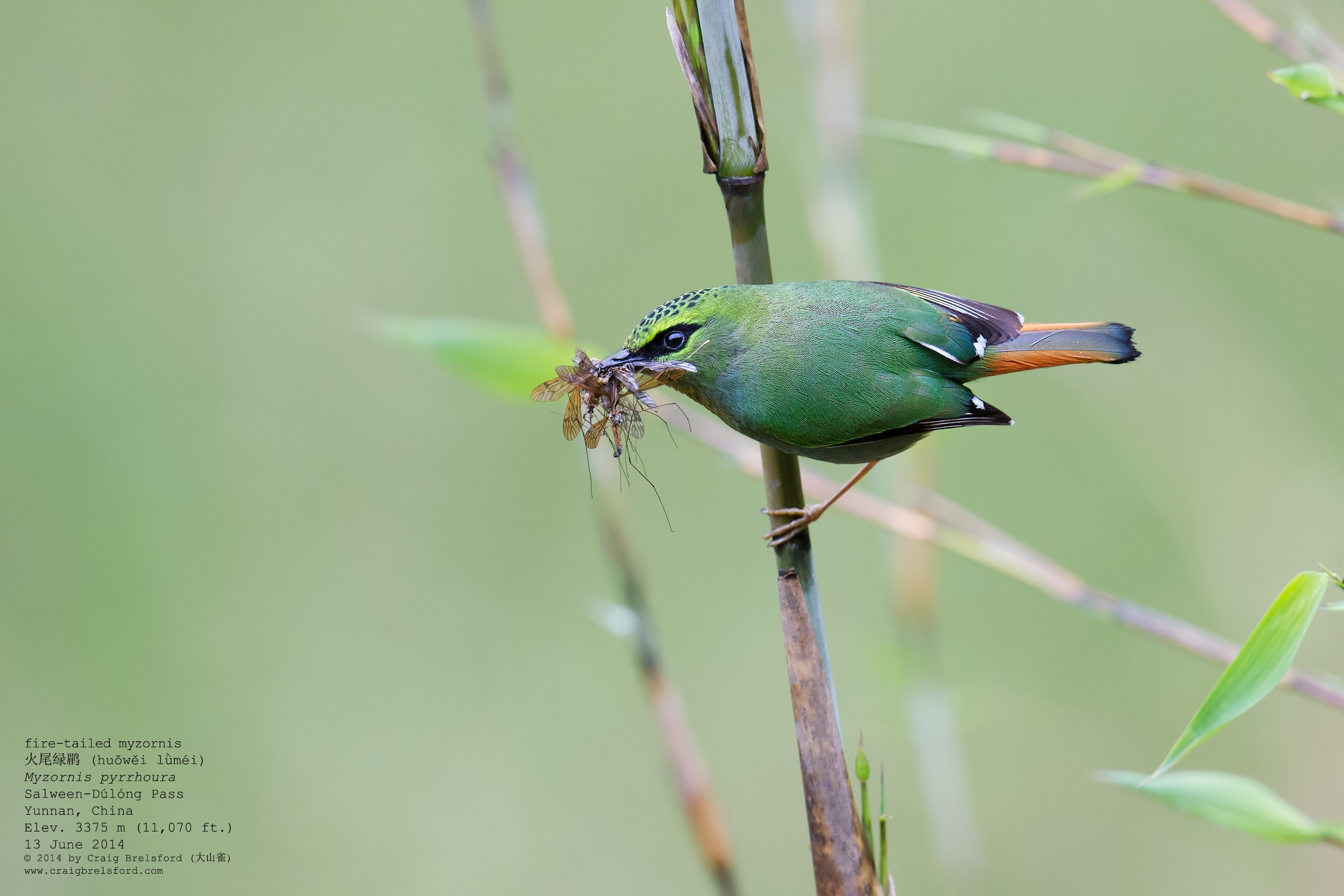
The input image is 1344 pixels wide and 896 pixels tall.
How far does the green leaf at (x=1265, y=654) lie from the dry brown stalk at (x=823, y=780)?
228 mm

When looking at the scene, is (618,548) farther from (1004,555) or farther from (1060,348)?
(1060,348)

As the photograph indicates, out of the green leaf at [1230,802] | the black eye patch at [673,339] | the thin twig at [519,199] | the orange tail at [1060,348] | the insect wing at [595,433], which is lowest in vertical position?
the green leaf at [1230,802]

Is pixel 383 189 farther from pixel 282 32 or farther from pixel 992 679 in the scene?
pixel 992 679

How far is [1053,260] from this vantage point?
2.79 m

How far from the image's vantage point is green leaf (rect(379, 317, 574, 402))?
4.11 feet

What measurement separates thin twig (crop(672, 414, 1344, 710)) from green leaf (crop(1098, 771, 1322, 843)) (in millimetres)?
112

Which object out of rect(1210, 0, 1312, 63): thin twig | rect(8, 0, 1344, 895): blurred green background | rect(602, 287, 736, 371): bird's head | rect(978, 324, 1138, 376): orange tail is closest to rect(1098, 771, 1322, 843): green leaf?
rect(978, 324, 1138, 376): orange tail

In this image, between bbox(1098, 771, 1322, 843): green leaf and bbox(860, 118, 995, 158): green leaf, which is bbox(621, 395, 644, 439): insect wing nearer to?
bbox(860, 118, 995, 158): green leaf

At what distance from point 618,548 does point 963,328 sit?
52cm

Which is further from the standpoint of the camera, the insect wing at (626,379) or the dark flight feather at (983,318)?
the dark flight feather at (983,318)

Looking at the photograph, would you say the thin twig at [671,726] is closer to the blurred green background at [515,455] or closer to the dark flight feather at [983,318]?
the dark flight feather at [983,318]

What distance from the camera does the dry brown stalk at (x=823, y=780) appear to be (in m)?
0.79

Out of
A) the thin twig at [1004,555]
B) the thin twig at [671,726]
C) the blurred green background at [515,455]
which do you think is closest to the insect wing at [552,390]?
the thin twig at [671,726]

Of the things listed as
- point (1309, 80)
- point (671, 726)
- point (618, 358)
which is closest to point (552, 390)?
point (618, 358)
